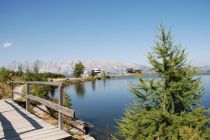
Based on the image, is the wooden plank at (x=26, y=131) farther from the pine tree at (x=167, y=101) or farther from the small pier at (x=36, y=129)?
the pine tree at (x=167, y=101)

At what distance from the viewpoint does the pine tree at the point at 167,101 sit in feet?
31.4

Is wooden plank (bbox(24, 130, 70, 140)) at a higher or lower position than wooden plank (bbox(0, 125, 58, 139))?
higher

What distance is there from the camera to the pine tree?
9.57m

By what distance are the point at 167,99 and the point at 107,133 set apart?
32.3ft

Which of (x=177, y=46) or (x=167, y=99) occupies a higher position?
(x=177, y=46)

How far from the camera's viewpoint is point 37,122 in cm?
876

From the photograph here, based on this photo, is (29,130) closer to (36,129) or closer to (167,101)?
(36,129)

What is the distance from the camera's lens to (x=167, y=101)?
10.1m

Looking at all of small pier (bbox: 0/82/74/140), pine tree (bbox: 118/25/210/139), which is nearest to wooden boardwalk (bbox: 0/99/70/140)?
small pier (bbox: 0/82/74/140)

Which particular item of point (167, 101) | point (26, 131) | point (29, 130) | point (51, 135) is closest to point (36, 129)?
point (29, 130)

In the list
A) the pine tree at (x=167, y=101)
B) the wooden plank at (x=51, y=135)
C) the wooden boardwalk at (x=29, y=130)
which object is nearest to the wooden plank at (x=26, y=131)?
the wooden boardwalk at (x=29, y=130)

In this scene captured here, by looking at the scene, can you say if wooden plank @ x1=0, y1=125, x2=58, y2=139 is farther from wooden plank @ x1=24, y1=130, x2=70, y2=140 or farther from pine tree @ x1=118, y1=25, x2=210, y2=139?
pine tree @ x1=118, y1=25, x2=210, y2=139

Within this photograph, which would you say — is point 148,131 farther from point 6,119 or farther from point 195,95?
point 6,119

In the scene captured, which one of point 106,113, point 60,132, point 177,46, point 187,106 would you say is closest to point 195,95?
point 187,106
